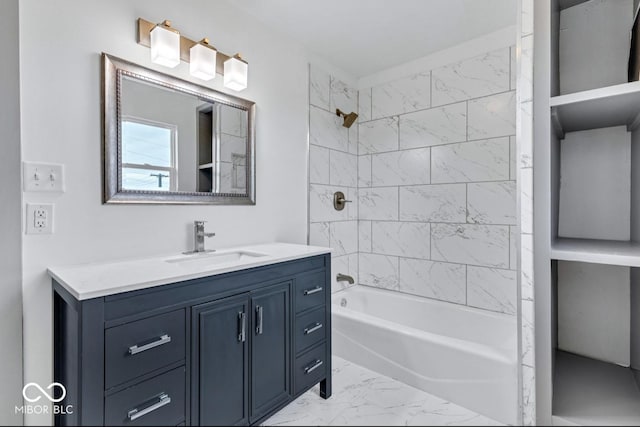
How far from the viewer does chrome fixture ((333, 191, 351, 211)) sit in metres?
2.55

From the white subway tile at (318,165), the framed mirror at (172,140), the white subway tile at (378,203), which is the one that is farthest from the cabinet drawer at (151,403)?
the white subway tile at (378,203)

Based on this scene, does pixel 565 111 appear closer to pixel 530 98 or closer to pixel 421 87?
pixel 530 98

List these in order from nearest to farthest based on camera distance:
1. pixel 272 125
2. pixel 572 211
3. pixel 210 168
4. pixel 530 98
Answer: pixel 530 98
pixel 572 211
pixel 210 168
pixel 272 125

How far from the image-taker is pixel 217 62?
169 cm

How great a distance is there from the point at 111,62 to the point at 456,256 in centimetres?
232

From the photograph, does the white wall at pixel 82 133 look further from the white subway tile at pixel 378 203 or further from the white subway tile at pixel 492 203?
the white subway tile at pixel 492 203

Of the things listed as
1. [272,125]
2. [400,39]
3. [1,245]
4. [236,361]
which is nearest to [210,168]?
[272,125]

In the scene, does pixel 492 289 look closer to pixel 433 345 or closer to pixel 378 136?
pixel 433 345

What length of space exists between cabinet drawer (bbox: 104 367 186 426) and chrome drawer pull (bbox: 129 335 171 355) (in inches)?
3.5

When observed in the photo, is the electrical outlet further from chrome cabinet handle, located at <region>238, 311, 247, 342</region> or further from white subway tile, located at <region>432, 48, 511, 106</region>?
white subway tile, located at <region>432, 48, 511, 106</region>

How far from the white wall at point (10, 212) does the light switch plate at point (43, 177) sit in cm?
3

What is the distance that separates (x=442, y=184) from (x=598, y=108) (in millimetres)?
1258

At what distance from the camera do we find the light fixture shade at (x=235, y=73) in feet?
5.49

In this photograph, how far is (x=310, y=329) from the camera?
1.46 m
